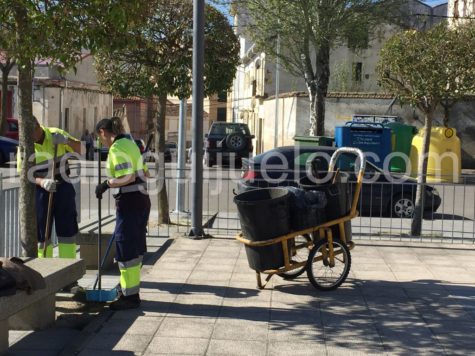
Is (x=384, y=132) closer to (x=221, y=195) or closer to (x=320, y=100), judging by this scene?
(x=320, y=100)

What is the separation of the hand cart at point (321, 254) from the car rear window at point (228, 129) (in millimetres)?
20190

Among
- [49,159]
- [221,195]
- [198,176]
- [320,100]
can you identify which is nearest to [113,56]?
[198,176]

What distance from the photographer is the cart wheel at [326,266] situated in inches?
268

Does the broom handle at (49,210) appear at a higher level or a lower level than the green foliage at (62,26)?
lower

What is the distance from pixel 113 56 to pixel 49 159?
400 cm

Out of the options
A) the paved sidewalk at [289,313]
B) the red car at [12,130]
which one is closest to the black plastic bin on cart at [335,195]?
the paved sidewalk at [289,313]

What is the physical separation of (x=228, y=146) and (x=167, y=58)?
1632cm

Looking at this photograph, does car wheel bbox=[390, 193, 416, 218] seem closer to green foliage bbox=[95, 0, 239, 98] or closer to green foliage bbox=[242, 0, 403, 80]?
green foliage bbox=[95, 0, 239, 98]

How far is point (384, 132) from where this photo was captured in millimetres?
22000

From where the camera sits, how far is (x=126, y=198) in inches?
240

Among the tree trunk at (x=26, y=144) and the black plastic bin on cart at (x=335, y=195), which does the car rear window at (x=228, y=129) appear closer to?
the black plastic bin on cart at (x=335, y=195)

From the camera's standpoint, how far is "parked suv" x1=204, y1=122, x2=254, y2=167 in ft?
87.6

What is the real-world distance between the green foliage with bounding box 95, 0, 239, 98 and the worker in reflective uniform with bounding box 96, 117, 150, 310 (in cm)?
425

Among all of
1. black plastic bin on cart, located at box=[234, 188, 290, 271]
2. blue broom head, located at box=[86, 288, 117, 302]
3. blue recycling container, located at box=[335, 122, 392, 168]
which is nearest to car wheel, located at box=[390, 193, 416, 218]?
black plastic bin on cart, located at box=[234, 188, 290, 271]
